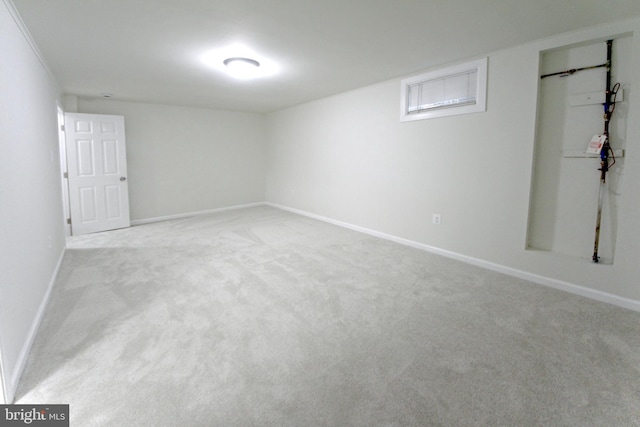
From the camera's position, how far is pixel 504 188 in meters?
3.42

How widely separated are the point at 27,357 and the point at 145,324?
0.68 meters

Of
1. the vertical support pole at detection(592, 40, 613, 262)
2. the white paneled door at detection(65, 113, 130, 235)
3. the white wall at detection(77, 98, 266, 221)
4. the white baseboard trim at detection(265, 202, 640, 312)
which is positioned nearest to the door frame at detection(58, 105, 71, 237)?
the white paneled door at detection(65, 113, 130, 235)

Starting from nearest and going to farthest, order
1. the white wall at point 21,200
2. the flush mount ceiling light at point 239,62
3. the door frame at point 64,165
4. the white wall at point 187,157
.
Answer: the white wall at point 21,200
the flush mount ceiling light at point 239,62
the door frame at point 64,165
the white wall at point 187,157

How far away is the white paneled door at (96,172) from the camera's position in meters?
5.09

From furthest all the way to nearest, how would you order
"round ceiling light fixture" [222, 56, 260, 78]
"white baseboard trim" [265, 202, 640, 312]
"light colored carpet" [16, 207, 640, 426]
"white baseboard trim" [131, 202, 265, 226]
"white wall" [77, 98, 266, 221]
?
"white baseboard trim" [131, 202, 265, 226], "white wall" [77, 98, 266, 221], "round ceiling light fixture" [222, 56, 260, 78], "white baseboard trim" [265, 202, 640, 312], "light colored carpet" [16, 207, 640, 426]

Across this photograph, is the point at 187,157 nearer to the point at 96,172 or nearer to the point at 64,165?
the point at 96,172

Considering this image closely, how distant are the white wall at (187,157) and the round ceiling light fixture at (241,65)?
299 centimetres

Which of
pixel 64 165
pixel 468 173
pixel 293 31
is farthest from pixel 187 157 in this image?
pixel 468 173

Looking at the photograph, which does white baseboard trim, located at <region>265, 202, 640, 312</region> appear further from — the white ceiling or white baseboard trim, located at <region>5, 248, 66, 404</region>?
white baseboard trim, located at <region>5, 248, 66, 404</region>

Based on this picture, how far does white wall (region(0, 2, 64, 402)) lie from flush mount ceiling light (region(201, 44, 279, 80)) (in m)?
1.58

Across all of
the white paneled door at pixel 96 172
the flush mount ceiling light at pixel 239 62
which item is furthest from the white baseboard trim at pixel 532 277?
the white paneled door at pixel 96 172

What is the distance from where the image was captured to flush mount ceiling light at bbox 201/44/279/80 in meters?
3.26

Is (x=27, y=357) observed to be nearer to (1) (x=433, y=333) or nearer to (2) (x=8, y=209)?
(2) (x=8, y=209)

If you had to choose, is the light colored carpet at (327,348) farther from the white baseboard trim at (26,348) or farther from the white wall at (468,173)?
the white wall at (468,173)
